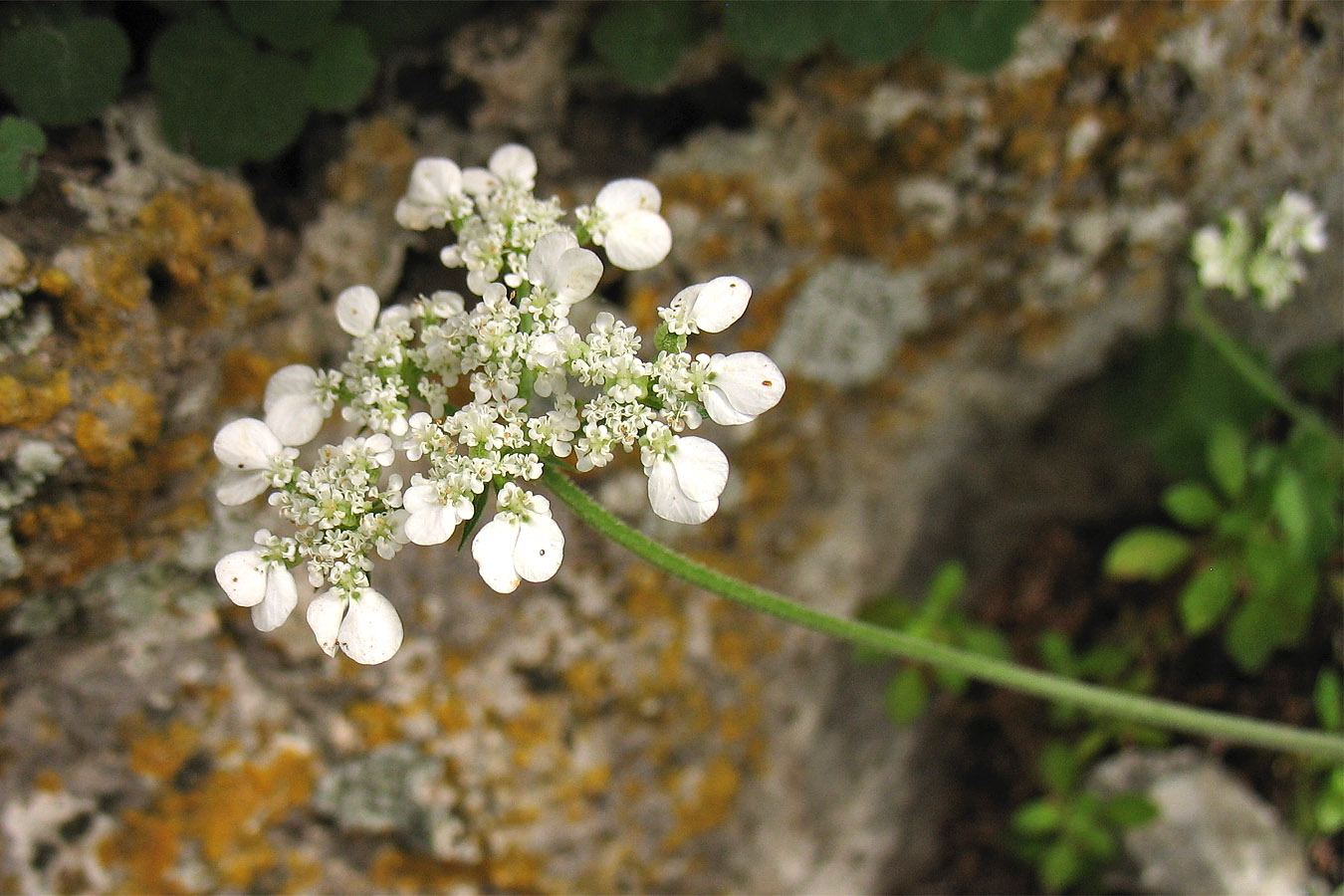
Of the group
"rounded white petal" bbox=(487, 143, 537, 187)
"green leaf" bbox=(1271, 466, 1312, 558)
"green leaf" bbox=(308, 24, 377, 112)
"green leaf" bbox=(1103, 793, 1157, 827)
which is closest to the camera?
"rounded white petal" bbox=(487, 143, 537, 187)

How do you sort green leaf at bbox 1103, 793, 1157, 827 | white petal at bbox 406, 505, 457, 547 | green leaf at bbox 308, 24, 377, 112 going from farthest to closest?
green leaf at bbox 1103, 793, 1157, 827 → green leaf at bbox 308, 24, 377, 112 → white petal at bbox 406, 505, 457, 547

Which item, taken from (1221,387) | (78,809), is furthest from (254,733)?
(1221,387)

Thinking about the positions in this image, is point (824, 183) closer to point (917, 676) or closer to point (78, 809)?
point (917, 676)

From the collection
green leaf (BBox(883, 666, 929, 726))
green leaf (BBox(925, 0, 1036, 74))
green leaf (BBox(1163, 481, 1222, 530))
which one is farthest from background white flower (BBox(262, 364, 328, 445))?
green leaf (BBox(1163, 481, 1222, 530))

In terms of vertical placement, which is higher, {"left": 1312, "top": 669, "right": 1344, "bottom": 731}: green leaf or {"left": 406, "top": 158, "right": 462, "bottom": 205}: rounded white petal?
{"left": 406, "top": 158, "right": 462, "bottom": 205}: rounded white petal

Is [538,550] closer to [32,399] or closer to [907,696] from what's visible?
[32,399]

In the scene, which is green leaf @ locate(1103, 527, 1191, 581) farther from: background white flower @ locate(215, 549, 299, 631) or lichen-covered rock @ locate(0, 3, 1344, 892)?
background white flower @ locate(215, 549, 299, 631)
